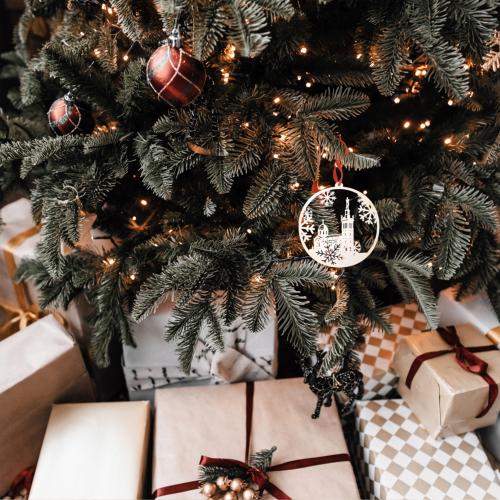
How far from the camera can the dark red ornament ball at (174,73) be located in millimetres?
658

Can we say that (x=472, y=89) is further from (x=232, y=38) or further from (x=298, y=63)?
(x=232, y=38)

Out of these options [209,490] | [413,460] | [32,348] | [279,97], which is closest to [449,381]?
[413,460]

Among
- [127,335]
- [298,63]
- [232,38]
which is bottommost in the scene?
[127,335]

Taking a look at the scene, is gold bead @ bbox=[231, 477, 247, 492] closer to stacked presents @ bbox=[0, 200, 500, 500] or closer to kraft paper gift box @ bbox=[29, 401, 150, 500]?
stacked presents @ bbox=[0, 200, 500, 500]

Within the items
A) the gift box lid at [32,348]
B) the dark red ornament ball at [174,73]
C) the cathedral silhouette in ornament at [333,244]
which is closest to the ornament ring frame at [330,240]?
the cathedral silhouette in ornament at [333,244]

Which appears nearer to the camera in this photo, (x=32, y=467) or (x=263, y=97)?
(x=263, y=97)

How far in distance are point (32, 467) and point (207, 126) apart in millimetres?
914

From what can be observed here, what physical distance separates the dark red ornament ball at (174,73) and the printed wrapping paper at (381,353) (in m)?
0.71

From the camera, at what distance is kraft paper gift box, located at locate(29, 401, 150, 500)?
3.00 feet

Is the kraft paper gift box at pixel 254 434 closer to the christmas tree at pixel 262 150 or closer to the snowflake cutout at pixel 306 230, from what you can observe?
the christmas tree at pixel 262 150

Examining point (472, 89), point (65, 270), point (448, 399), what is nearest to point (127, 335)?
point (65, 270)

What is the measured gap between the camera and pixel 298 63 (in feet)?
2.72

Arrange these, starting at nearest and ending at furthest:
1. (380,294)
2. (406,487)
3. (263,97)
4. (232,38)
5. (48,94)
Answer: (232,38) < (263,97) < (406,487) < (48,94) < (380,294)

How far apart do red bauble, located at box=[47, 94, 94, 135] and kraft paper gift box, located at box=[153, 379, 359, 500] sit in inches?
24.3
